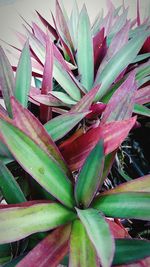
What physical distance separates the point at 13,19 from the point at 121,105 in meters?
2.26

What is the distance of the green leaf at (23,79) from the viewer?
18.2 inches

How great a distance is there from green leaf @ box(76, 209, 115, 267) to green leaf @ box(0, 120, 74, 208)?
4 cm

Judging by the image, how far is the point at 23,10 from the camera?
236 cm

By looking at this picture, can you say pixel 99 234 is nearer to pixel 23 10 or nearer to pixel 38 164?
pixel 38 164

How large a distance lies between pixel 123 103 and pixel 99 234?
0.63 feet

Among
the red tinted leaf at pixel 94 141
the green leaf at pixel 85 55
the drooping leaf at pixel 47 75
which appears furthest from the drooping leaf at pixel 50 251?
the green leaf at pixel 85 55

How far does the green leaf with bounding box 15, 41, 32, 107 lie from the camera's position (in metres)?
0.46

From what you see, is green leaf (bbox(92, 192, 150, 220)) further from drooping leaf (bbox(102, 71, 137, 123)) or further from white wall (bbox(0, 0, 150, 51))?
white wall (bbox(0, 0, 150, 51))

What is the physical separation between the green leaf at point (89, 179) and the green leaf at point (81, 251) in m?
0.04

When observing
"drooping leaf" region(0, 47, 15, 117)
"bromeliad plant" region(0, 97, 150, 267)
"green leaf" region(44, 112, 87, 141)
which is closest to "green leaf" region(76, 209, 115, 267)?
"bromeliad plant" region(0, 97, 150, 267)

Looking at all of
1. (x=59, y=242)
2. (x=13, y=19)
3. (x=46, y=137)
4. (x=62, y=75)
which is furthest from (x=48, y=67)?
(x=13, y=19)

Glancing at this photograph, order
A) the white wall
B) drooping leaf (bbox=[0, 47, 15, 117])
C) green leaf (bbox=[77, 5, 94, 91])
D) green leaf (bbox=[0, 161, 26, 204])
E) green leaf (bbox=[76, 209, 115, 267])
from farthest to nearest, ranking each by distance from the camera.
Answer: the white wall → green leaf (bbox=[77, 5, 94, 91]) → drooping leaf (bbox=[0, 47, 15, 117]) → green leaf (bbox=[0, 161, 26, 204]) → green leaf (bbox=[76, 209, 115, 267])

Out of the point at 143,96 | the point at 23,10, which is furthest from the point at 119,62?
the point at 23,10

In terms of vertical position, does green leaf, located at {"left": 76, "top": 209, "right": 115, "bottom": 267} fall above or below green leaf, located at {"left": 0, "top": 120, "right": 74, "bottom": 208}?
below
